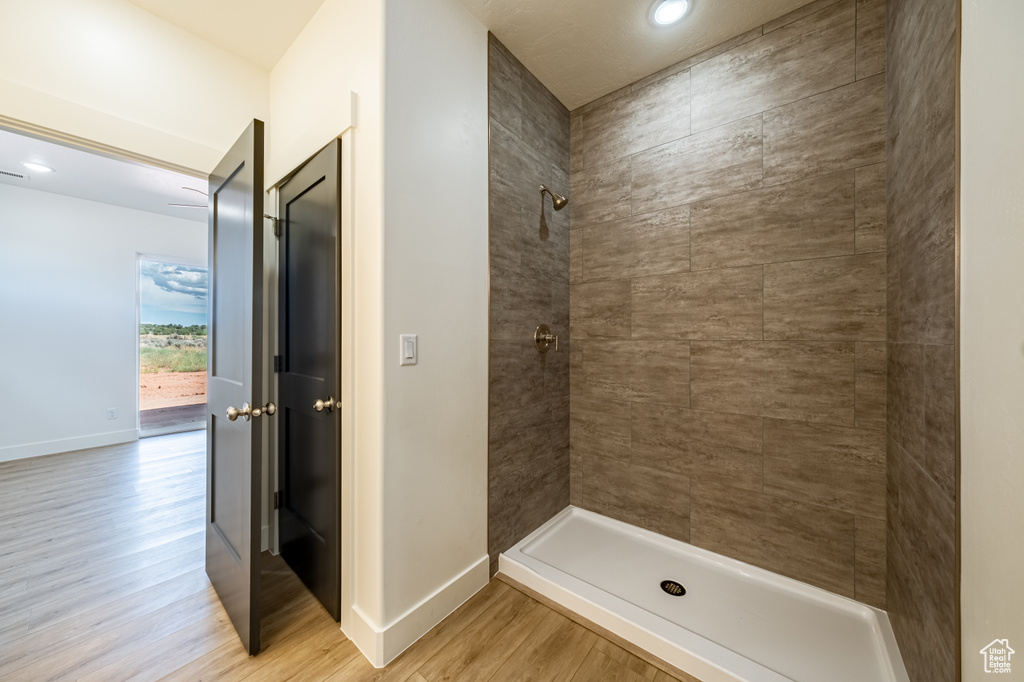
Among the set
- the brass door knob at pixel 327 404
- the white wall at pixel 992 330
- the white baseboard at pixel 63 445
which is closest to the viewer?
the white wall at pixel 992 330

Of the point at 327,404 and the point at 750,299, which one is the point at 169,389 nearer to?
the point at 327,404

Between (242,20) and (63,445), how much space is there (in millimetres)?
4757

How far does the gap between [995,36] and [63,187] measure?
6265 mm

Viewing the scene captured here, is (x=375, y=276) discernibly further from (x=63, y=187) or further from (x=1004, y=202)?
(x=63, y=187)

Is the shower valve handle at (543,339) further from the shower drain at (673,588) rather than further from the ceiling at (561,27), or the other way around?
the ceiling at (561,27)

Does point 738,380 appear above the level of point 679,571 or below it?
above

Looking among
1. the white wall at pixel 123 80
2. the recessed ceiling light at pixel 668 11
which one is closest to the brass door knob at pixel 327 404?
the white wall at pixel 123 80

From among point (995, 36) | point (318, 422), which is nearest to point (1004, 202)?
point (995, 36)

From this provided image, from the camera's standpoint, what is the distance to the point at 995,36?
72 centimetres

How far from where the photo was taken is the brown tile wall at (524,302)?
1.83m

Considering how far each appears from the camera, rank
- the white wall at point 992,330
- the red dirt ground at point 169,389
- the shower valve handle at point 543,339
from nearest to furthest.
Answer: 1. the white wall at point 992,330
2. the shower valve handle at point 543,339
3. the red dirt ground at point 169,389

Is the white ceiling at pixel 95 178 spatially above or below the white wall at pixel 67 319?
above
